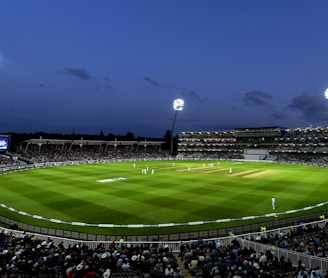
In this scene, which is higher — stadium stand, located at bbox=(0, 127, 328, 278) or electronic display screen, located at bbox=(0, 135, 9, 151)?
electronic display screen, located at bbox=(0, 135, 9, 151)

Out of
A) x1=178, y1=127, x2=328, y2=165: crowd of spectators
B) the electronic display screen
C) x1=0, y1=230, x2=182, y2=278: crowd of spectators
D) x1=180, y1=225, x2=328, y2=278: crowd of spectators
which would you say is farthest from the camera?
x1=178, y1=127, x2=328, y2=165: crowd of spectators

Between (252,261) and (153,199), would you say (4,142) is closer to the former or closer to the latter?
(153,199)

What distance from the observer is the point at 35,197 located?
34906 mm

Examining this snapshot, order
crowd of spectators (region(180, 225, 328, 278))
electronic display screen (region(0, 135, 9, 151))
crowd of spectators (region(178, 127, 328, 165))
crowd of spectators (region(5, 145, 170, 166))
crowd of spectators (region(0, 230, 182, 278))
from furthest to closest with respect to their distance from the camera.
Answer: crowd of spectators (region(178, 127, 328, 165)), crowd of spectators (region(5, 145, 170, 166)), electronic display screen (region(0, 135, 9, 151)), crowd of spectators (region(0, 230, 182, 278)), crowd of spectators (region(180, 225, 328, 278))

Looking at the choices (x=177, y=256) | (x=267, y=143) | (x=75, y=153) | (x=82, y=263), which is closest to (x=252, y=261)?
(x=177, y=256)

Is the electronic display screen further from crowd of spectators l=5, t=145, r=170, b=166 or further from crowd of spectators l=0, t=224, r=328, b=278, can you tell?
crowd of spectators l=0, t=224, r=328, b=278

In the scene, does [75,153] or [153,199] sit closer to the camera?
[153,199]

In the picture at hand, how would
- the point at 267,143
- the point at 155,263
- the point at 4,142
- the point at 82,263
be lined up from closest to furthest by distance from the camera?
the point at 82,263
the point at 155,263
the point at 4,142
the point at 267,143

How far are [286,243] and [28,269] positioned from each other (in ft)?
42.8

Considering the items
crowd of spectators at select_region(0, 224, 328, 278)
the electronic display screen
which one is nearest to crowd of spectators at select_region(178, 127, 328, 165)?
the electronic display screen

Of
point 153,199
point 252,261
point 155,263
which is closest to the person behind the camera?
point 252,261

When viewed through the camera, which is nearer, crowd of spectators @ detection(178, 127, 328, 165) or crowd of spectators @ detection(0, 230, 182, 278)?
crowd of spectators @ detection(0, 230, 182, 278)

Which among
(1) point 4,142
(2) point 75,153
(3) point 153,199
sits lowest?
(3) point 153,199

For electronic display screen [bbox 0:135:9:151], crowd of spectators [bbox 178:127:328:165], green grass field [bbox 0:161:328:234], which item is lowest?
green grass field [bbox 0:161:328:234]
